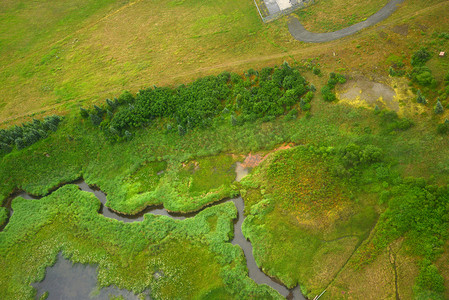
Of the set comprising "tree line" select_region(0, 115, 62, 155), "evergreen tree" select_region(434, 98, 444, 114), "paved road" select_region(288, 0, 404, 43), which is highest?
"tree line" select_region(0, 115, 62, 155)

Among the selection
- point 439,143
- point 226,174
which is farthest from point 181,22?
point 439,143

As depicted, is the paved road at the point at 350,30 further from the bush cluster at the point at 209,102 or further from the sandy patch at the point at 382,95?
the sandy patch at the point at 382,95

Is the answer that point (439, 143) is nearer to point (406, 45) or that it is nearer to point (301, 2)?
point (406, 45)

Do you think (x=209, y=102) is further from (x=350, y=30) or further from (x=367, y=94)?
(x=350, y=30)

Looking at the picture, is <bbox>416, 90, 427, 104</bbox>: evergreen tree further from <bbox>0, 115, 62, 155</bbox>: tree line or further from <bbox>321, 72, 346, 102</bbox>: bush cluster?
<bbox>0, 115, 62, 155</bbox>: tree line

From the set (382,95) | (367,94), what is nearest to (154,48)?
(367,94)

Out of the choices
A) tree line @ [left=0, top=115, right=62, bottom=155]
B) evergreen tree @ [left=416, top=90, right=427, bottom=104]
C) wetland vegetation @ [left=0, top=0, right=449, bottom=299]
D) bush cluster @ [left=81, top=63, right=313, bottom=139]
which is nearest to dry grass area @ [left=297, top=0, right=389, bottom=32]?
wetland vegetation @ [left=0, top=0, right=449, bottom=299]

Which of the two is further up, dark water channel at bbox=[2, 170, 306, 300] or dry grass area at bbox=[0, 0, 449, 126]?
dry grass area at bbox=[0, 0, 449, 126]

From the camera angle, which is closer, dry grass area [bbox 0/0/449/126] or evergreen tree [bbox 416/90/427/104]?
evergreen tree [bbox 416/90/427/104]
